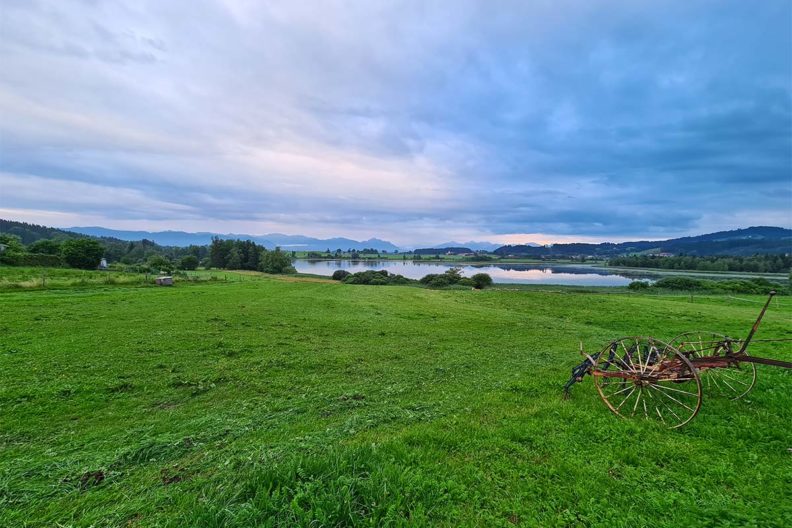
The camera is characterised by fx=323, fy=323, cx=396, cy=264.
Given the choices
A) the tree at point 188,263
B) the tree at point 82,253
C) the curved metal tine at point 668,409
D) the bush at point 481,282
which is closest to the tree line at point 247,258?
the tree at point 188,263

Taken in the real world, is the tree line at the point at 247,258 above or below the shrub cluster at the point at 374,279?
above

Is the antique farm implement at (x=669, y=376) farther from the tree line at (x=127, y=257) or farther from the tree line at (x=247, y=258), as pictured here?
the tree line at (x=247, y=258)

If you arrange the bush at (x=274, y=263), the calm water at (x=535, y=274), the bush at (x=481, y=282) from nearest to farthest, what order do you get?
the bush at (x=481, y=282)
the calm water at (x=535, y=274)
the bush at (x=274, y=263)

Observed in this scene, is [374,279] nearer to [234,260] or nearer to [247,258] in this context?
[234,260]

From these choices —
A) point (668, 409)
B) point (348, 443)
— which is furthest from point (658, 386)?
point (348, 443)

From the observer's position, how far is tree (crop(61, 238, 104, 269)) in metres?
60.8

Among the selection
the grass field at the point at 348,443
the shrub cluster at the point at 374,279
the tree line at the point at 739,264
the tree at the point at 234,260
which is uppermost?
the tree line at the point at 739,264

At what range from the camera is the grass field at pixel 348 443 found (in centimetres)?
397

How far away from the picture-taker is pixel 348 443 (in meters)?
5.59

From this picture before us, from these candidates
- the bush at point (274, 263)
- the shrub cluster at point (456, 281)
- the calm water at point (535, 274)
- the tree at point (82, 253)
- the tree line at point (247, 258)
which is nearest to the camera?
the tree at point (82, 253)

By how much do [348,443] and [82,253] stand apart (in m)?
82.0

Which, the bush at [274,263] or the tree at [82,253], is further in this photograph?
the bush at [274,263]

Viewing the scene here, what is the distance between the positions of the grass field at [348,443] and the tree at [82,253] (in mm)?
65447

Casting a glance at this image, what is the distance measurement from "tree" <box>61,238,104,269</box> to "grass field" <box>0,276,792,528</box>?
6545 centimetres
